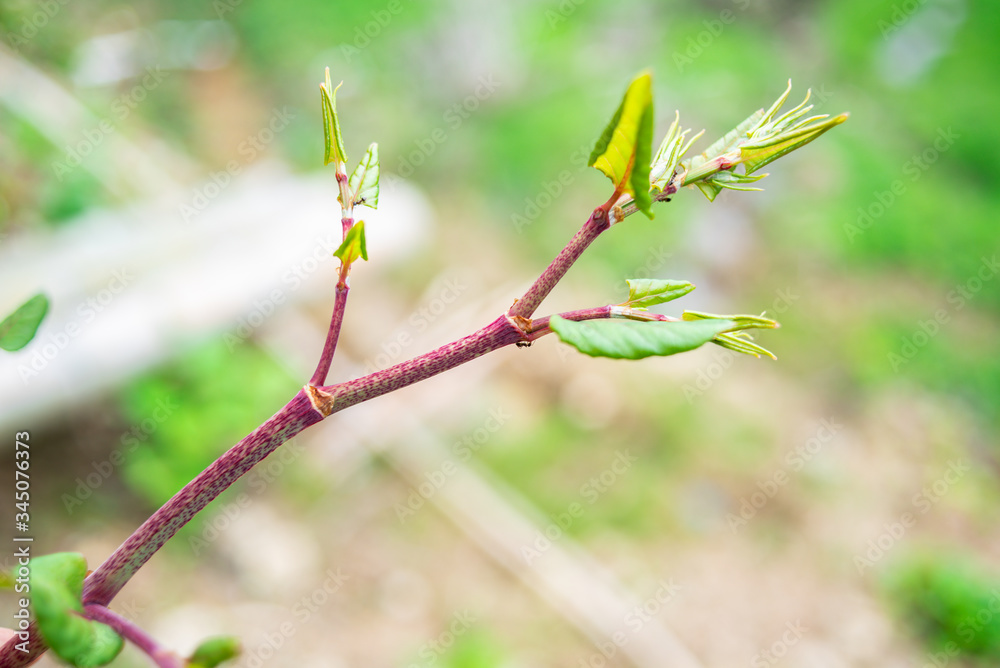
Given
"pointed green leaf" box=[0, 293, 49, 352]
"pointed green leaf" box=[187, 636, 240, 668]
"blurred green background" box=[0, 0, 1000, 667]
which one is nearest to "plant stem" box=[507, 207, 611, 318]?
"pointed green leaf" box=[187, 636, 240, 668]

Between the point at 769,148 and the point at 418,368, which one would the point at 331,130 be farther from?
the point at 769,148

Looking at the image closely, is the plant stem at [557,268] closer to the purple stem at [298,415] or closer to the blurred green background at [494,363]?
the purple stem at [298,415]

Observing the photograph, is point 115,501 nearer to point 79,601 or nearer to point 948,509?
point 79,601

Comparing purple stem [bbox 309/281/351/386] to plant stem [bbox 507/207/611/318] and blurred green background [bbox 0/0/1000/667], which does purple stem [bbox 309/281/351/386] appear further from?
blurred green background [bbox 0/0/1000/667]

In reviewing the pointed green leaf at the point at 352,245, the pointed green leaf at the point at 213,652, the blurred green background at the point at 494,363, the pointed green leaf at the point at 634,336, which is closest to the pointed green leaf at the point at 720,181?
the pointed green leaf at the point at 634,336

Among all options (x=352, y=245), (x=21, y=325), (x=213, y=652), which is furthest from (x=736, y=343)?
(x=21, y=325)

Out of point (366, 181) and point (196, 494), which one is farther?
point (366, 181)
